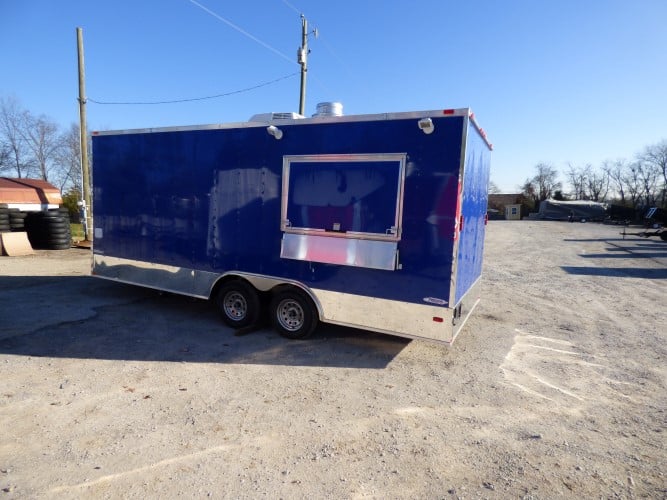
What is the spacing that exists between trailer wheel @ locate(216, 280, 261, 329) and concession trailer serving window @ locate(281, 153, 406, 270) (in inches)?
37.0

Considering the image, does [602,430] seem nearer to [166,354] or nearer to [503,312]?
[503,312]

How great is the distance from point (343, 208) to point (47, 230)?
44.2 ft

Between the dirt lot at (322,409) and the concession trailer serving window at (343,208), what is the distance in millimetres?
1335

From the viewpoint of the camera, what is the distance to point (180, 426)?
11.1 feet

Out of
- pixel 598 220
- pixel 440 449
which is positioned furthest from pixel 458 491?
pixel 598 220

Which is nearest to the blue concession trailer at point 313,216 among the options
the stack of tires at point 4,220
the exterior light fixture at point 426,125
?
the exterior light fixture at point 426,125

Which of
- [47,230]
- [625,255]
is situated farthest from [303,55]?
[625,255]

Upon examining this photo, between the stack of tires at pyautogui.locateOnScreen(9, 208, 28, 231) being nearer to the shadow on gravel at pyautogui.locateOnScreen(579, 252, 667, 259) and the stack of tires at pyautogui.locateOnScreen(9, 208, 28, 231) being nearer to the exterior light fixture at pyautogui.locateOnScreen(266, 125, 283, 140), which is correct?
the exterior light fixture at pyautogui.locateOnScreen(266, 125, 283, 140)

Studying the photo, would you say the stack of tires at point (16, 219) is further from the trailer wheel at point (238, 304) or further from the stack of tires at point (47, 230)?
the trailer wheel at point (238, 304)

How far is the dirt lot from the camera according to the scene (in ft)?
9.14

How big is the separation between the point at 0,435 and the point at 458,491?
352cm

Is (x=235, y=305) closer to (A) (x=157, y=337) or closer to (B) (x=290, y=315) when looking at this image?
(B) (x=290, y=315)

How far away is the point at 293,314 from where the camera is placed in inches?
216

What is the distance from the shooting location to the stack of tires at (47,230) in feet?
45.5
